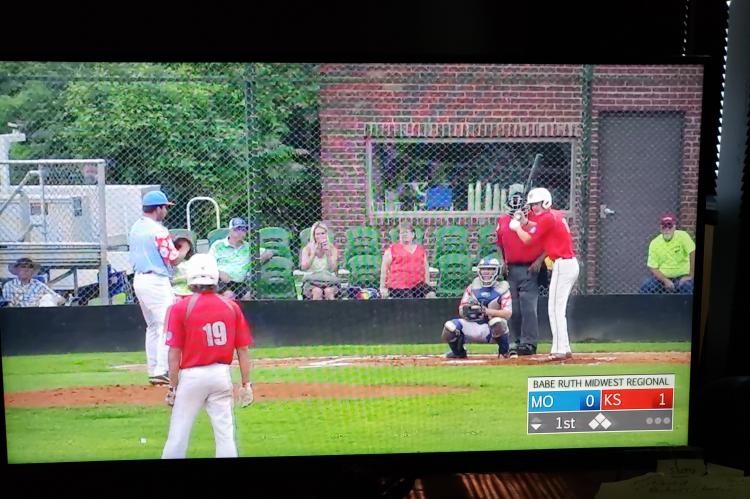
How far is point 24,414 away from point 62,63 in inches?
35.6

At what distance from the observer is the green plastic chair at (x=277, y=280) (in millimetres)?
1836

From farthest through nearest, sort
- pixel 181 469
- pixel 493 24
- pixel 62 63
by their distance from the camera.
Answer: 1. pixel 493 24
2. pixel 181 469
3. pixel 62 63

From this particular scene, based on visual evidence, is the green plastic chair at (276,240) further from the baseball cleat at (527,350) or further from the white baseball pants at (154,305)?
the baseball cleat at (527,350)

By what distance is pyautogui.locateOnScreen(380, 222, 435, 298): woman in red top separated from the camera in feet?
6.12

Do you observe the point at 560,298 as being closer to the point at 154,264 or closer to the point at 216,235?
the point at 216,235

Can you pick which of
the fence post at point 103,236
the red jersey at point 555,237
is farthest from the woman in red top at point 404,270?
the fence post at point 103,236

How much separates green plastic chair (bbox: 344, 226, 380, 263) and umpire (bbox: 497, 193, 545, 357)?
0.33 metres

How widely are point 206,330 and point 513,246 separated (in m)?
0.85

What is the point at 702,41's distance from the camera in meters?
2.17

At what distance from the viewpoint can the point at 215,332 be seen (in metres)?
1.81


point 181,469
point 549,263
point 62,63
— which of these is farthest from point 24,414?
point 549,263

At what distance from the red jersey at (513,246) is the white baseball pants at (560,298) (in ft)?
0.23

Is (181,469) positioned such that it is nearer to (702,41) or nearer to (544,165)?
(544,165)

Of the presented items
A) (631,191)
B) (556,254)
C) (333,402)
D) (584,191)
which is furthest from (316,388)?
(631,191)
